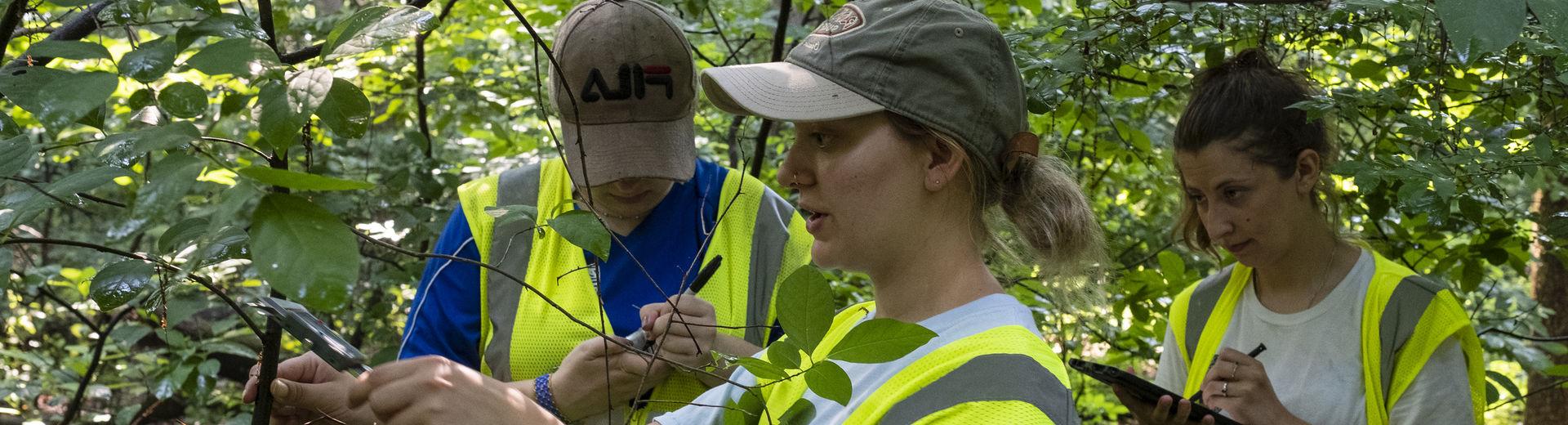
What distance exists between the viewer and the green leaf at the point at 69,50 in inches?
43.3

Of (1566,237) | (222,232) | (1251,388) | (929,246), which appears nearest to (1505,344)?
(1566,237)

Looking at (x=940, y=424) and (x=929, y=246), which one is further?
(x=929, y=246)

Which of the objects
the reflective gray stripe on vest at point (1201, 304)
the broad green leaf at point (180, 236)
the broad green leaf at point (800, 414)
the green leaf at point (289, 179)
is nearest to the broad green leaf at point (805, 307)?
the broad green leaf at point (800, 414)

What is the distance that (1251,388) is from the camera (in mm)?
2268

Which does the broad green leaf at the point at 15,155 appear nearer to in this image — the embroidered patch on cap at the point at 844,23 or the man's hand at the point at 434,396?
the man's hand at the point at 434,396

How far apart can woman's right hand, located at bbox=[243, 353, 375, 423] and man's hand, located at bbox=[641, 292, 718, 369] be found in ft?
1.53

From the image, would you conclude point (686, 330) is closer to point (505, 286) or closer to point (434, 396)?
point (505, 286)

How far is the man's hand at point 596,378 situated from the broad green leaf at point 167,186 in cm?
100

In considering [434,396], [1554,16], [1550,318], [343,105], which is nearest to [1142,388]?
[1554,16]

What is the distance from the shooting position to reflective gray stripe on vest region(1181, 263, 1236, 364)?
8.64 feet

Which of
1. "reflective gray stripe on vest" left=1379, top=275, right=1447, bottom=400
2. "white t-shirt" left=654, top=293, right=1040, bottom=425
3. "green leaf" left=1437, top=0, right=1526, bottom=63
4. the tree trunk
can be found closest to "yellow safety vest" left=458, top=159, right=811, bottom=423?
"white t-shirt" left=654, top=293, right=1040, bottom=425

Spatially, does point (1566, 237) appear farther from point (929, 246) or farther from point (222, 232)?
point (222, 232)

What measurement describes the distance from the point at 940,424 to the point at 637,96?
1127 millimetres

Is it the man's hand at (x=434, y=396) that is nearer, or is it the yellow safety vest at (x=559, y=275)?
the man's hand at (x=434, y=396)
